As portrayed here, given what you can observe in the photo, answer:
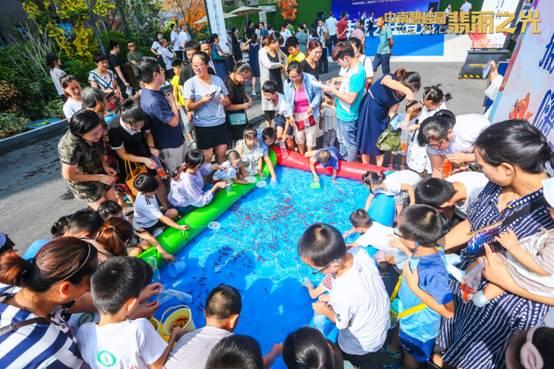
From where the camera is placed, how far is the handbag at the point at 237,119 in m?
4.98

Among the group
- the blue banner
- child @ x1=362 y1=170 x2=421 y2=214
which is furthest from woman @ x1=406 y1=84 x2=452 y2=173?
the blue banner

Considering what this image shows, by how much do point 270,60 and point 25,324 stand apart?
603 centimetres

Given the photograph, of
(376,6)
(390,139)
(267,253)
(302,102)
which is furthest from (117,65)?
(376,6)

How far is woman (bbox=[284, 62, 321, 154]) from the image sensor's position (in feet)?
14.9

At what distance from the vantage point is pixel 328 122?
5426 millimetres

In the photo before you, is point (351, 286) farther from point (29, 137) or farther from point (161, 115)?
point (29, 137)

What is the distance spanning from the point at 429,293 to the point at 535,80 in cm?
276

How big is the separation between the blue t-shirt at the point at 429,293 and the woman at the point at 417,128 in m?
2.07

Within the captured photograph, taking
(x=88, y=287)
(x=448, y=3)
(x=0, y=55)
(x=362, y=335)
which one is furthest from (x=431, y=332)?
(x=448, y=3)

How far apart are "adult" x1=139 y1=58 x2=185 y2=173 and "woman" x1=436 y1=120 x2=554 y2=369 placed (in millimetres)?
3290

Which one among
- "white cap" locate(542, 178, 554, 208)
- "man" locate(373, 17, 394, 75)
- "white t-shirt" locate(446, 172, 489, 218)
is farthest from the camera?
Answer: "man" locate(373, 17, 394, 75)

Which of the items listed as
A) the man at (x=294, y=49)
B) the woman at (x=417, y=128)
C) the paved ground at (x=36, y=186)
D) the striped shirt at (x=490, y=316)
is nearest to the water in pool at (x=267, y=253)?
the woman at (x=417, y=128)

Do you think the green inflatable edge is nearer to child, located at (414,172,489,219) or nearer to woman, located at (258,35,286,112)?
child, located at (414,172,489,219)

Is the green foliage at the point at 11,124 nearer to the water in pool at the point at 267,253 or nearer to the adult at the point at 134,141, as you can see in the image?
the adult at the point at 134,141
